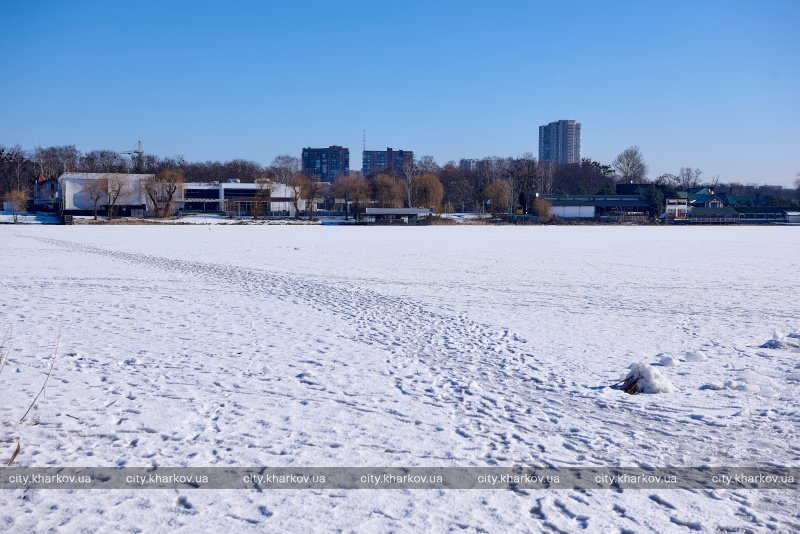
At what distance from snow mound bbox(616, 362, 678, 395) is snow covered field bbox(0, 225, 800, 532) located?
157mm

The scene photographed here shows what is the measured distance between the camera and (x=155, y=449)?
235 inches

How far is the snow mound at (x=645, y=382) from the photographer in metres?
7.87

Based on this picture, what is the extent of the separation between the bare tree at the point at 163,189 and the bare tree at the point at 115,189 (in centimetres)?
300

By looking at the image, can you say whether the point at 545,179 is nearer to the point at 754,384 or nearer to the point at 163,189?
the point at 163,189

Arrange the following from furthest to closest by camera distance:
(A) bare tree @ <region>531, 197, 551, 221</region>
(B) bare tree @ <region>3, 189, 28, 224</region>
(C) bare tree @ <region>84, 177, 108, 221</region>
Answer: (A) bare tree @ <region>531, 197, 551, 221</region> < (C) bare tree @ <region>84, 177, 108, 221</region> < (B) bare tree @ <region>3, 189, 28, 224</region>

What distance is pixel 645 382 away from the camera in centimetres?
792

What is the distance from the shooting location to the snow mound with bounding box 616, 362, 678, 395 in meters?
7.87

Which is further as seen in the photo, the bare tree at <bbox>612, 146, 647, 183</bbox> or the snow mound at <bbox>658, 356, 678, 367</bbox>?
the bare tree at <bbox>612, 146, 647, 183</bbox>

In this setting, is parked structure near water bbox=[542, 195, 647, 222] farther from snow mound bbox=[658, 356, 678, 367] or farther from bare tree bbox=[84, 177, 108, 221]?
snow mound bbox=[658, 356, 678, 367]

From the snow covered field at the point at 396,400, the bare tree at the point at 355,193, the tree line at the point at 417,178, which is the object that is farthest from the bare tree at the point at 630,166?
the snow covered field at the point at 396,400

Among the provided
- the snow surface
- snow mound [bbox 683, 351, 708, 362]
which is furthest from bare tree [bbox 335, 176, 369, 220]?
the snow surface

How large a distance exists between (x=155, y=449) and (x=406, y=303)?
919 cm

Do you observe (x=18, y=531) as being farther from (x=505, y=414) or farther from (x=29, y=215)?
(x=29, y=215)

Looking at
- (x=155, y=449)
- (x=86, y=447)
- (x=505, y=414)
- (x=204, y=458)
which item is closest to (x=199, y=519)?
(x=204, y=458)
